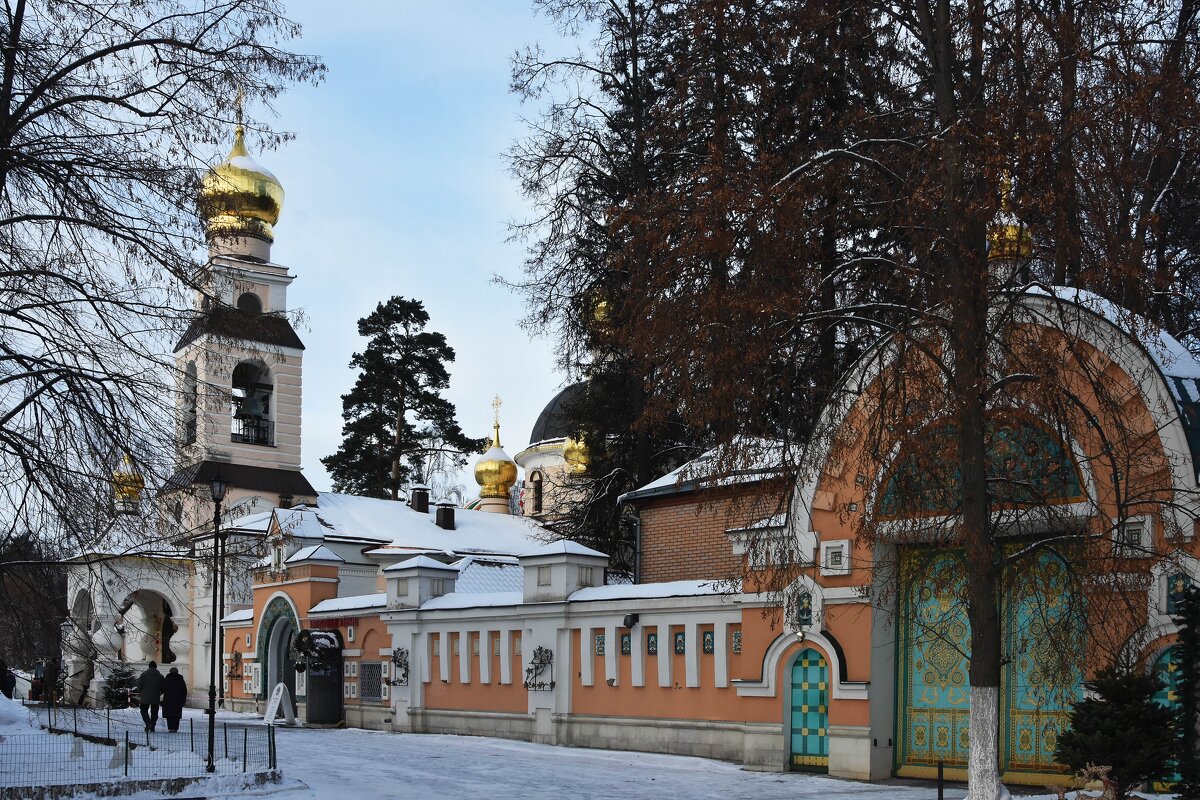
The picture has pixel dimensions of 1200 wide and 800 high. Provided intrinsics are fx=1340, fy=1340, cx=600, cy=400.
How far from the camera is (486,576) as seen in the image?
3300 cm

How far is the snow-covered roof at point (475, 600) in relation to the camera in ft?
85.5

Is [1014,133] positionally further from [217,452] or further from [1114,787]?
[217,452]

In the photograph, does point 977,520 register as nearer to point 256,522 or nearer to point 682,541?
point 682,541

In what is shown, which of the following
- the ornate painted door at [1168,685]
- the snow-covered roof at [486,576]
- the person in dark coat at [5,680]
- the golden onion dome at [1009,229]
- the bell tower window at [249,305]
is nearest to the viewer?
the golden onion dome at [1009,229]

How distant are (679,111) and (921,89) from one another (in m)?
2.60

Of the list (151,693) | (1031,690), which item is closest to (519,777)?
(1031,690)

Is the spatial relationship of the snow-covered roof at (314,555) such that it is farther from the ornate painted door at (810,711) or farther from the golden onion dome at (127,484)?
the golden onion dome at (127,484)

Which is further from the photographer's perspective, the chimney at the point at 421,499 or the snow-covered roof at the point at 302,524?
the chimney at the point at 421,499

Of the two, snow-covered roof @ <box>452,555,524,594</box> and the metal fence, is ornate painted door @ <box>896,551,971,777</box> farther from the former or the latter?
snow-covered roof @ <box>452,555,524,594</box>

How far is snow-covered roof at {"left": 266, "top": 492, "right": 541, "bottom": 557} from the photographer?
4425cm

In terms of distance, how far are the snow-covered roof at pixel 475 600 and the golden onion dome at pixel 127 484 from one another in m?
12.7

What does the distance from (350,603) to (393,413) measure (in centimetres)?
3117

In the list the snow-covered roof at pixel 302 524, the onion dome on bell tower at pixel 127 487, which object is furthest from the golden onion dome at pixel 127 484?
the snow-covered roof at pixel 302 524

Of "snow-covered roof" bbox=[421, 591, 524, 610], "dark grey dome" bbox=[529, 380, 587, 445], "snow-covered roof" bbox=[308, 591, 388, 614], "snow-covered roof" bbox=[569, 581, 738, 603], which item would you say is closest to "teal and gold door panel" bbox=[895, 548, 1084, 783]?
"snow-covered roof" bbox=[569, 581, 738, 603]
